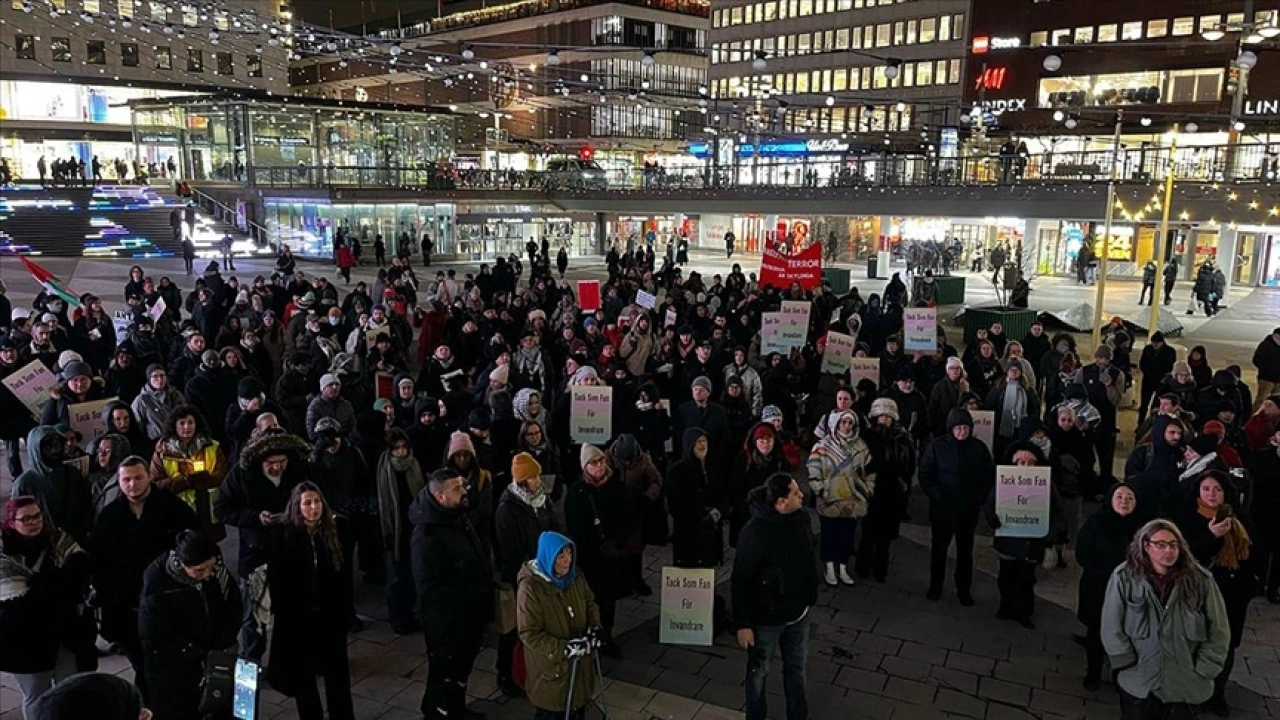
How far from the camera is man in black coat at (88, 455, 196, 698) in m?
5.73

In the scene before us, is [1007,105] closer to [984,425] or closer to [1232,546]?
[984,425]

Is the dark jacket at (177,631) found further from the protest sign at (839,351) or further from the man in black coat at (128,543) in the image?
the protest sign at (839,351)

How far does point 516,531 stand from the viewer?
6.07 meters

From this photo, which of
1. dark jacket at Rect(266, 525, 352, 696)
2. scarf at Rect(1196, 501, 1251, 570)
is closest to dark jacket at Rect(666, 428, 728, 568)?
dark jacket at Rect(266, 525, 352, 696)

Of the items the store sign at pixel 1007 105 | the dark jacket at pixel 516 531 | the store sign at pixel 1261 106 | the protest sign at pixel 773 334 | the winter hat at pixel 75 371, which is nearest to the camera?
the dark jacket at pixel 516 531

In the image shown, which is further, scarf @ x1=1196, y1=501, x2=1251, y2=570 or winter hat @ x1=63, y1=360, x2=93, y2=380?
winter hat @ x1=63, y1=360, x2=93, y2=380

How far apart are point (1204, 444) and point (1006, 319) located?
13.7 meters

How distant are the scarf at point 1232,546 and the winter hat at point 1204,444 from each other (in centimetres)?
168

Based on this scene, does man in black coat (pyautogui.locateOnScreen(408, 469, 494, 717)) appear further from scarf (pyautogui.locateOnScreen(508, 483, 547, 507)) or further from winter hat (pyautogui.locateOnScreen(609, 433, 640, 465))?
winter hat (pyautogui.locateOnScreen(609, 433, 640, 465))

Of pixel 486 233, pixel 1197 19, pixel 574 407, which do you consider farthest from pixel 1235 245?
pixel 574 407

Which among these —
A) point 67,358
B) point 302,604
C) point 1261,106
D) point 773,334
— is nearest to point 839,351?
point 773,334

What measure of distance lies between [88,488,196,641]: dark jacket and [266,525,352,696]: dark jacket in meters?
1.03

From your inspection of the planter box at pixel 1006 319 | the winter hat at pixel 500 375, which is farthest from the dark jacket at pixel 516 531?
the planter box at pixel 1006 319

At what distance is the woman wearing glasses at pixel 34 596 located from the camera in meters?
4.90
